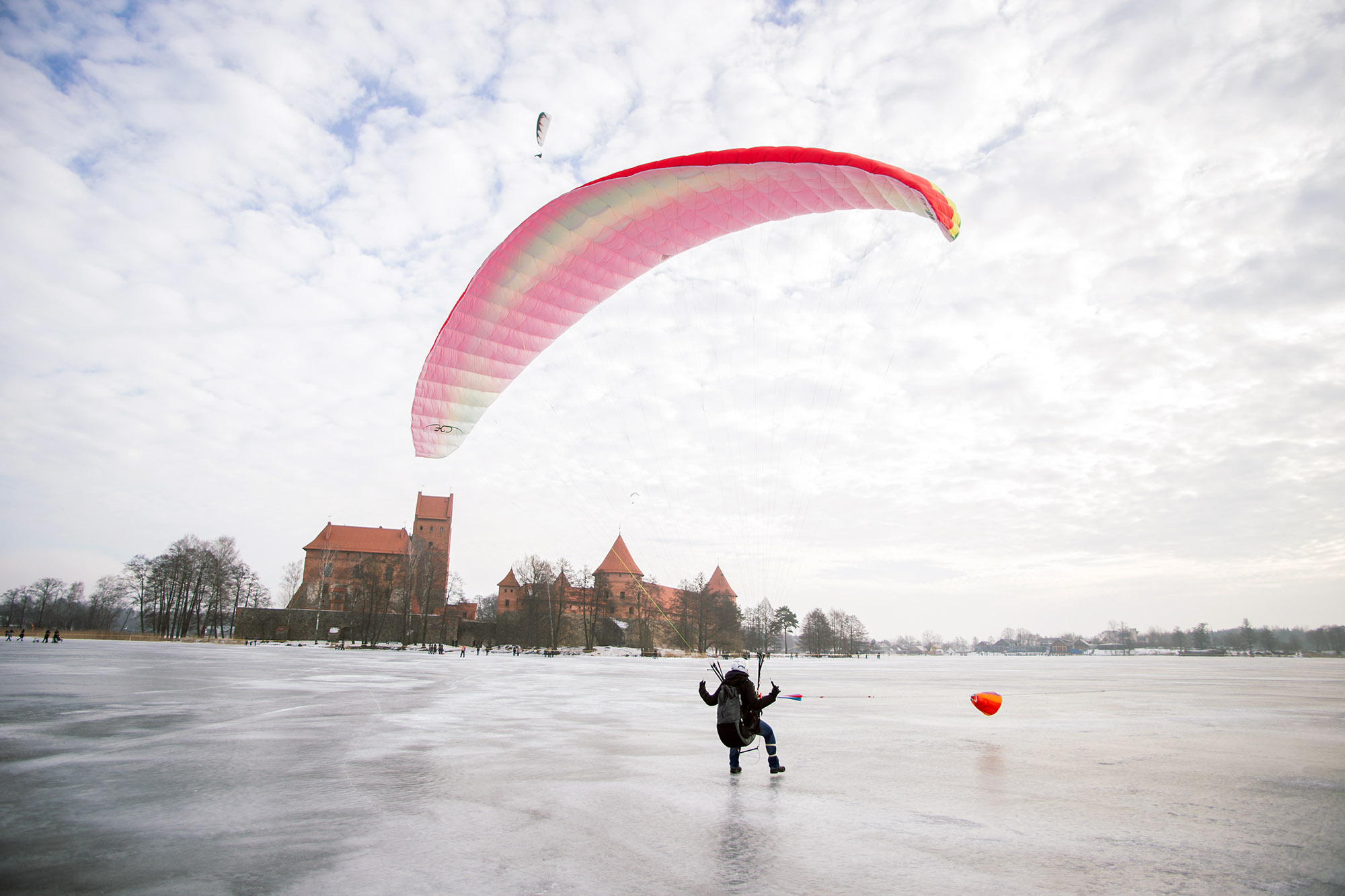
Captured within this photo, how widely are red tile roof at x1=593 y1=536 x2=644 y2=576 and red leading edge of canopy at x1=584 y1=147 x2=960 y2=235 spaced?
7505 centimetres

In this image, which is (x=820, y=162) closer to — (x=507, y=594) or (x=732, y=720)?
(x=732, y=720)

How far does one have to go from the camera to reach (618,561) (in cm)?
8638

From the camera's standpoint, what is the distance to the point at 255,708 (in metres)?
11.2

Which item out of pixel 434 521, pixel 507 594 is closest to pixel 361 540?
pixel 434 521

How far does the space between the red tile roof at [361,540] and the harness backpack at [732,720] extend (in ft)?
287

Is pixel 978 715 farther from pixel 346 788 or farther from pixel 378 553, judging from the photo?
pixel 378 553

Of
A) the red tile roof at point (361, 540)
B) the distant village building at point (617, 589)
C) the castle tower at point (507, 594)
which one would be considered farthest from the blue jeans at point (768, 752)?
the castle tower at point (507, 594)

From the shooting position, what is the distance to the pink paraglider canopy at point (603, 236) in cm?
1023

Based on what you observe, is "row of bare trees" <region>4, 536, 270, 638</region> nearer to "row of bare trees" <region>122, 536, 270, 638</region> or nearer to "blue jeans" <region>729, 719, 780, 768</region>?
"row of bare trees" <region>122, 536, 270, 638</region>

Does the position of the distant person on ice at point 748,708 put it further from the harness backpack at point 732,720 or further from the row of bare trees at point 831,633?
the row of bare trees at point 831,633

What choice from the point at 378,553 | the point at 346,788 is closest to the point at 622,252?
the point at 346,788

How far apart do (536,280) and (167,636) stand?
74.1 m

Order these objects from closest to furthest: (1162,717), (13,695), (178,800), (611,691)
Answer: (178,800), (13,695), (1162,717), (611,691)

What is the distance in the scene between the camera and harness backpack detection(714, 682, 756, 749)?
6598 millimetres
